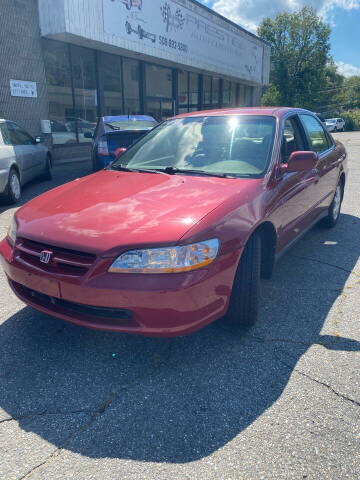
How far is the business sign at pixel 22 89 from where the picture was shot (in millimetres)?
11900

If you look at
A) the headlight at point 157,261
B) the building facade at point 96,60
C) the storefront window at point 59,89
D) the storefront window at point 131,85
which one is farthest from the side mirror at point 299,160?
the storefront window at point 131,85

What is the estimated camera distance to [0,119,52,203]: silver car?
6703 millimetres

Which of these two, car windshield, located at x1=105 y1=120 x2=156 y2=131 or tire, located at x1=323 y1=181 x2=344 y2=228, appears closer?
tire, located at x1=323 y1=181 x2=344 y2=228

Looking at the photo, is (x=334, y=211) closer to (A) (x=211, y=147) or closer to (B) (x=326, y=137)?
(B) (x=326, y=137)

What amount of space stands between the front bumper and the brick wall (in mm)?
11191

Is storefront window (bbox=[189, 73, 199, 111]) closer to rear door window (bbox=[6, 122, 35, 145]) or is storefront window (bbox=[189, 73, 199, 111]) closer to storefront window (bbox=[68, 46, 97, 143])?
storefront window (bbox=[68, 46, 97, 143])

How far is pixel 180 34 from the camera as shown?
17750 mm

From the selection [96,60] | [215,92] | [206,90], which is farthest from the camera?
[215,92]

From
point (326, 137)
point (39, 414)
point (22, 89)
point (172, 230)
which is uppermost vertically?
point (22, 89)

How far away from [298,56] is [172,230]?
53845 mm

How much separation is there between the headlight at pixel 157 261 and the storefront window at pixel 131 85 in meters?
15.4

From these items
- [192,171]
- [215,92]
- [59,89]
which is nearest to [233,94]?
[215,92]

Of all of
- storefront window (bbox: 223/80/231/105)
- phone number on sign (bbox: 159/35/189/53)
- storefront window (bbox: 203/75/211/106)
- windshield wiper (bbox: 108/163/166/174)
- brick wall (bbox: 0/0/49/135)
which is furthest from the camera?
storefront window (bbox: 223/80/231/105)

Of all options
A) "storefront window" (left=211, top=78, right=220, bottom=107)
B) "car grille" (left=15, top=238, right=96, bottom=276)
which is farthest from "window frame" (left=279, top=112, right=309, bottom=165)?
"storefront window" (left=211, top=78, right=220, bottom=107)
